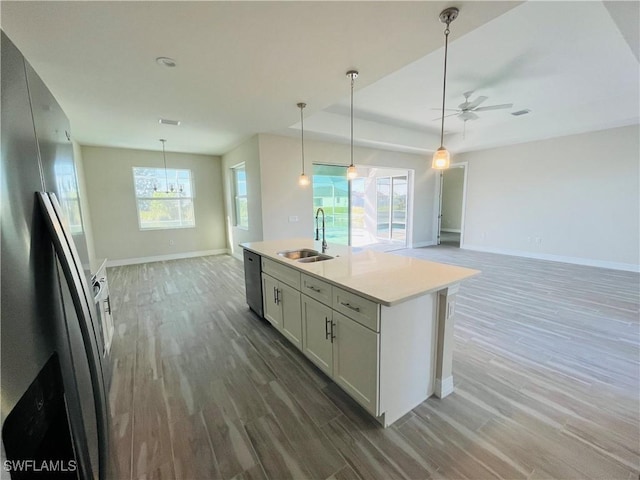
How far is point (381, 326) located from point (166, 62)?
286 cm

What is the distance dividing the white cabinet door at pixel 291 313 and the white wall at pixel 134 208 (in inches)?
207

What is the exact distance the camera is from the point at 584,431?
162 cm

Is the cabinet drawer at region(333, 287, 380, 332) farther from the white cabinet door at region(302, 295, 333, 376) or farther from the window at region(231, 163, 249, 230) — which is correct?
the window at region(231, 163, 249, 230)

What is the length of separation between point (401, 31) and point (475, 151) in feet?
20.4

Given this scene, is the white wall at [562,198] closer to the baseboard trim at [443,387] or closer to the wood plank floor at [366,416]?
the wood plank floor at [366,416]

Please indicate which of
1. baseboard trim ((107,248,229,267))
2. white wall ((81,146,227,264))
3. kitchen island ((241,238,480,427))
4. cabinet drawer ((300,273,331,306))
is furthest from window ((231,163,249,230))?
kitchen island ((241,238,480,427))

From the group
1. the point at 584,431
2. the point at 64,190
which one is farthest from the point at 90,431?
the point at 584,431

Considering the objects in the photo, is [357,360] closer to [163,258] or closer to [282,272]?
[282,272]

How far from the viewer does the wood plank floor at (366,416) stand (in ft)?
4.74

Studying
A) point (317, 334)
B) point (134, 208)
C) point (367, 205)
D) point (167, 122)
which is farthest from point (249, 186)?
point (367, 205)

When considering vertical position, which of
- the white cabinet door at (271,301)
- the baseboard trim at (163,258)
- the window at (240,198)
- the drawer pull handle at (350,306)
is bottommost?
the baseboard trim at (163,258)

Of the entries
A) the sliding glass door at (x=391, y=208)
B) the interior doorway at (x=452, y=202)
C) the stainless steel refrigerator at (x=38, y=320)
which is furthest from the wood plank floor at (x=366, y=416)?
the interior doorway at (x=452, y=202)

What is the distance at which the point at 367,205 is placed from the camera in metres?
8.37

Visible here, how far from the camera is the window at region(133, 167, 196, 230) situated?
624 centimetres
